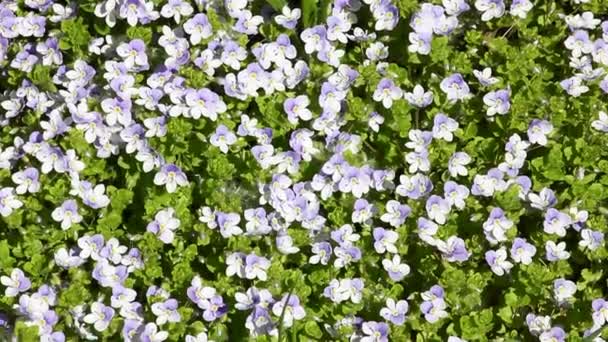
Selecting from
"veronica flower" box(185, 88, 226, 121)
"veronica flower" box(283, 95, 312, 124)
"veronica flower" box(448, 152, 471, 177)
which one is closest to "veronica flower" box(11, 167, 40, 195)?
"veronica flower" box(185, 88, 226, 121)

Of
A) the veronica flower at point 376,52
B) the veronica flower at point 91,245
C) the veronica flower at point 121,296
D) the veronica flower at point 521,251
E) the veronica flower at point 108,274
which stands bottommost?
the veronica flower at point 121,296

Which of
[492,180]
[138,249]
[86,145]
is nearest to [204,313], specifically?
[138,249]

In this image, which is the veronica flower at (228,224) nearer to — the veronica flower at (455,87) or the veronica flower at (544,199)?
the veronica flower at (455,87)

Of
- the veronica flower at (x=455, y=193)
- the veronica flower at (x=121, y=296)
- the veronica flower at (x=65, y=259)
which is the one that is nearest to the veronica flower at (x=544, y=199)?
the veronica flower at (x=455, y=193)

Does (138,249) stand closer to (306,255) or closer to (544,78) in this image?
(306,255)

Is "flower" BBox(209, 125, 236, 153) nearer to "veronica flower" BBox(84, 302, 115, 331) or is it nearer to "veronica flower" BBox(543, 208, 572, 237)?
"veronica flower" BBox(84, 302, 115, 331)

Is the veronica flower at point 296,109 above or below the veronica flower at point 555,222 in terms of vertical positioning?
above

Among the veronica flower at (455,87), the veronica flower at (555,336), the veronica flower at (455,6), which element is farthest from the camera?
the veronica flower at (455,6)
